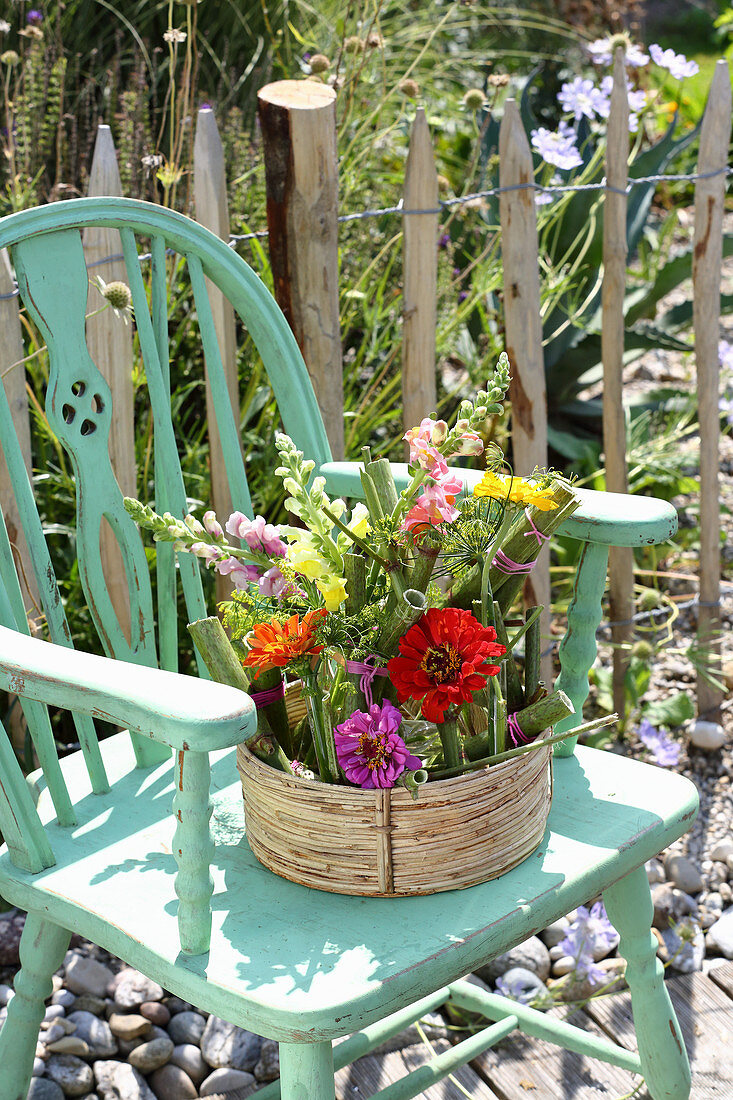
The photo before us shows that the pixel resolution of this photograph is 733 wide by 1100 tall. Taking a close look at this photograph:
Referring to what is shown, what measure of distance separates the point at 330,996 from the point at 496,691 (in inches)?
12.1

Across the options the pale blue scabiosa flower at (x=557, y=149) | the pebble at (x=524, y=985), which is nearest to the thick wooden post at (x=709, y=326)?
the pale blue scabiosa flower at (x=557, y=149)

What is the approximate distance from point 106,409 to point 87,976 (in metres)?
0.97

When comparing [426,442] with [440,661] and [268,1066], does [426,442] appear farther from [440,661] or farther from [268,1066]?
[268,1066]

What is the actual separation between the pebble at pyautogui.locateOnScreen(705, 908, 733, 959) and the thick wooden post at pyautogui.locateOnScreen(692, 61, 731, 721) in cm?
57

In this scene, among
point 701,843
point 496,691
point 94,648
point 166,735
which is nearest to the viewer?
point 166,735

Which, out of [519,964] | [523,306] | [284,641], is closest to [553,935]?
[519,964]

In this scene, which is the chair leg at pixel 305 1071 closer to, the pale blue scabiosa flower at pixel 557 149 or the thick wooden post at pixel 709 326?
the thick wooden post at pixel 709 326

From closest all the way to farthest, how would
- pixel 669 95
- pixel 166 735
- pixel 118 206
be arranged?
pixel 166 735
pixel 118 206
pixel 669 95

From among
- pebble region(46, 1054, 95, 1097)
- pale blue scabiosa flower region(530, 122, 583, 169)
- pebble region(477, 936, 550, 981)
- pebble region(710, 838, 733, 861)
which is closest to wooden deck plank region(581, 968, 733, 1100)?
pebble region(477, 936, 550, 981)

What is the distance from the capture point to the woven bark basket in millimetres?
998

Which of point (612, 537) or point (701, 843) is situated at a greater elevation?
point (612, 537)

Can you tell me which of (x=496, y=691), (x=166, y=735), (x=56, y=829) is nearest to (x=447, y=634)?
(x=496, y=691)

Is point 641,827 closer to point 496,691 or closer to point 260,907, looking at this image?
point 496,691

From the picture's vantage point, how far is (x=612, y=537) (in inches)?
48.9
